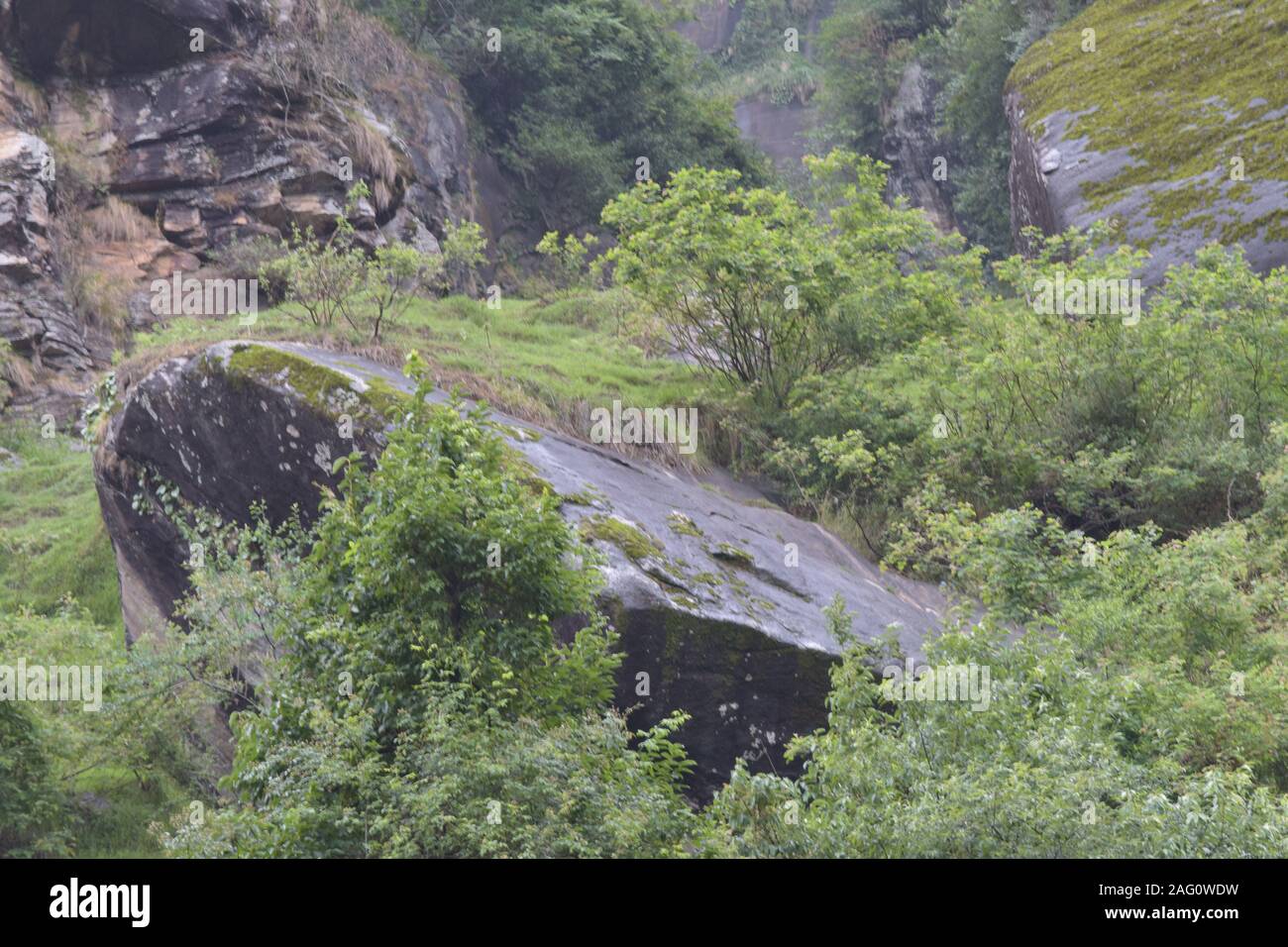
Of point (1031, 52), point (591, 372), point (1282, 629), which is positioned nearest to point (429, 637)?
point (1282, 629)

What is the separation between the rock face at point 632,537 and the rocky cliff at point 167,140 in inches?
380

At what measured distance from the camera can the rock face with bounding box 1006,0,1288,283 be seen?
18.5 meters

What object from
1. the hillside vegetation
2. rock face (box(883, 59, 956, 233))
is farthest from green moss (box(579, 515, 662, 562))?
rock face (box(883, 59, 956, 233))

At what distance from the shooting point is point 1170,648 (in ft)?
32.2

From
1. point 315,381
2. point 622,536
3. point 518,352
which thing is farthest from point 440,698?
point 518,352

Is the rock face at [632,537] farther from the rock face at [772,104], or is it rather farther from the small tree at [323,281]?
the rock face at [772,104]

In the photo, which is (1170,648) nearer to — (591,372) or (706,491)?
(706,491)

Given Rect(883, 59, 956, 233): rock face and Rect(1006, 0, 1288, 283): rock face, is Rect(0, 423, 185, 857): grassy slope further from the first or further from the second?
Rect(883, 59, 956, 233): rock face

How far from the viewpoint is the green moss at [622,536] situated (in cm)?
1078

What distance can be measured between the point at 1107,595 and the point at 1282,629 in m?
1.29

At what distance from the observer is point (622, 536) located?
10938mm

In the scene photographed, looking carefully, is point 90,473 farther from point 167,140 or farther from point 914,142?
point 914,142

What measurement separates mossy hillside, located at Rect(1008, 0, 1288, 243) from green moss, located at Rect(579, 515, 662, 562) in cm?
1099

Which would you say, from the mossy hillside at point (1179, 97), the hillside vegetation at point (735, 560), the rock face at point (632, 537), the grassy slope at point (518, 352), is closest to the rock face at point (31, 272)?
the hillside vegetation at point (735, 560)
